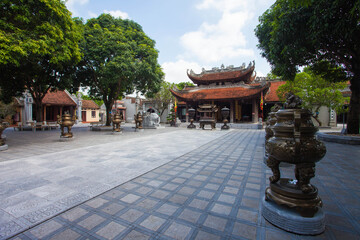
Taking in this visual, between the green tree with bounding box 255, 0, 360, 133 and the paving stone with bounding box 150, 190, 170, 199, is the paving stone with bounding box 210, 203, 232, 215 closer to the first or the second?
the paving stone with bounding box 150, 190, 170, 199

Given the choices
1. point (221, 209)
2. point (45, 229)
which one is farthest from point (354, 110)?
point (45, 229)

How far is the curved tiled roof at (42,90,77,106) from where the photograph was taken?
71.9ft

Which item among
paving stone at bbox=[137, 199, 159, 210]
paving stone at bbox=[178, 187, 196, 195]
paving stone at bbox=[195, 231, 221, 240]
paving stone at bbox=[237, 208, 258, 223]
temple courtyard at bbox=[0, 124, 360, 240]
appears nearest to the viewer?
paving stone at bbox=[195, 231, 221, 240]

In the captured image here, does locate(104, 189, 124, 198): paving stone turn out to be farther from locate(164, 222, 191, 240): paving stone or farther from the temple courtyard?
locate(164, 222, 191, 240): paving stone

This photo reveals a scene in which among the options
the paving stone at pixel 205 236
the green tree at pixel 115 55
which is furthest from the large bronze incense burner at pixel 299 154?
the green tree at pixel 115 55

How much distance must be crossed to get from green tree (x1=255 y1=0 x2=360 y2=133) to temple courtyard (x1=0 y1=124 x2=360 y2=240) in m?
3.33

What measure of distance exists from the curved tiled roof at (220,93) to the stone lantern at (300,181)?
→ 16885 millimetres

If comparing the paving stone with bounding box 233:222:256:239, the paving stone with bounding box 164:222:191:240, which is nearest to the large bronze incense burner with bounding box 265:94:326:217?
the paving stone with bounding box 233:222:256:239

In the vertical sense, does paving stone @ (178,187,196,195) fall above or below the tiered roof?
below

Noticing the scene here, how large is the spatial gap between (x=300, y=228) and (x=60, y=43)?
987cm

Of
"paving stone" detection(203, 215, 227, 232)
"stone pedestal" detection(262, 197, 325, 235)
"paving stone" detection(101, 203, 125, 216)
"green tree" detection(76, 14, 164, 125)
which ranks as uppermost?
"green tree" detection(76, 14, 164, 125)

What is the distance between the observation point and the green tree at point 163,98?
26016 mm

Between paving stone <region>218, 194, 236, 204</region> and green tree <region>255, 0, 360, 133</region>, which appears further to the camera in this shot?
green tree <region>255, 0, 360, 133</region>

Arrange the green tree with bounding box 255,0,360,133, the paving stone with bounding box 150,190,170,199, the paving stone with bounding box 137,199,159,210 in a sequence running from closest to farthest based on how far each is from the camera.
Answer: the paving stone with bounding box 137,199,159,210 → the paving stone with bounding box 150,190,170,199 → the green tree with bounding box 255,0,360,133
